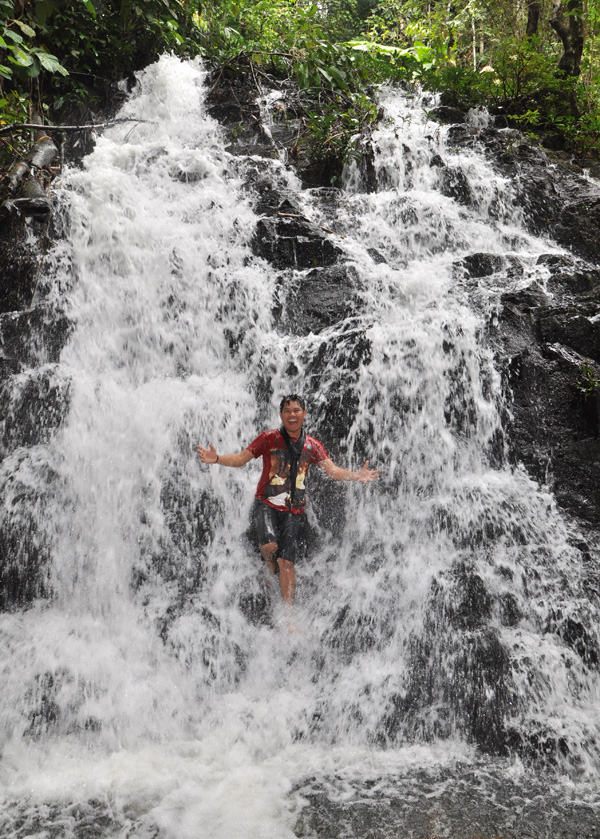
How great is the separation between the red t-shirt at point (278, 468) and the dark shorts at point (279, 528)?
0.19ft

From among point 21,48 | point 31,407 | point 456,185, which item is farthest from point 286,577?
point 21,48

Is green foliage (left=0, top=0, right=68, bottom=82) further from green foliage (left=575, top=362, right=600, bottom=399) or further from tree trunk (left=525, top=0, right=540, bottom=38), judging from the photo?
tree trunk (left=525, top=0, right=540, bottom=38)

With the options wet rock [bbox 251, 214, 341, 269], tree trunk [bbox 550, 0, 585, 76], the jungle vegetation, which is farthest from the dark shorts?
tree trunk [bbox 550, 0, 585, 76]

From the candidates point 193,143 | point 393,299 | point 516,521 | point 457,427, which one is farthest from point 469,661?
point 193,143

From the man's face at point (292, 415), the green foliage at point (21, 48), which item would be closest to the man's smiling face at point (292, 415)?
the man's face at point (292, 415)

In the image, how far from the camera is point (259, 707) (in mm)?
4125

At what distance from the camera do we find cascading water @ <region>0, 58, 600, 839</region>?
3.52 m

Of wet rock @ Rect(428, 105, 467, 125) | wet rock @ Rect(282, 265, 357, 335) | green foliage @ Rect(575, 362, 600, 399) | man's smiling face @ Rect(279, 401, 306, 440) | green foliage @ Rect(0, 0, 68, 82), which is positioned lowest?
man's smiling face @ Rect(279, 401, 306, 440)

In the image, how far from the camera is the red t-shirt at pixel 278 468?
4660 millimetres

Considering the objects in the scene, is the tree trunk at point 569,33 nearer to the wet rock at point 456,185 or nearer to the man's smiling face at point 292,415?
the wet rock at point 456,185

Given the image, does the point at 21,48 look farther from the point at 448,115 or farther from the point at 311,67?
the point at 448,115

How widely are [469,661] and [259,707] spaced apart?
1.61m

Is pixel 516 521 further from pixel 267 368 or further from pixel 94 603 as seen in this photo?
pixel 94 603

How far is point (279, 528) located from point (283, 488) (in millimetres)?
344
